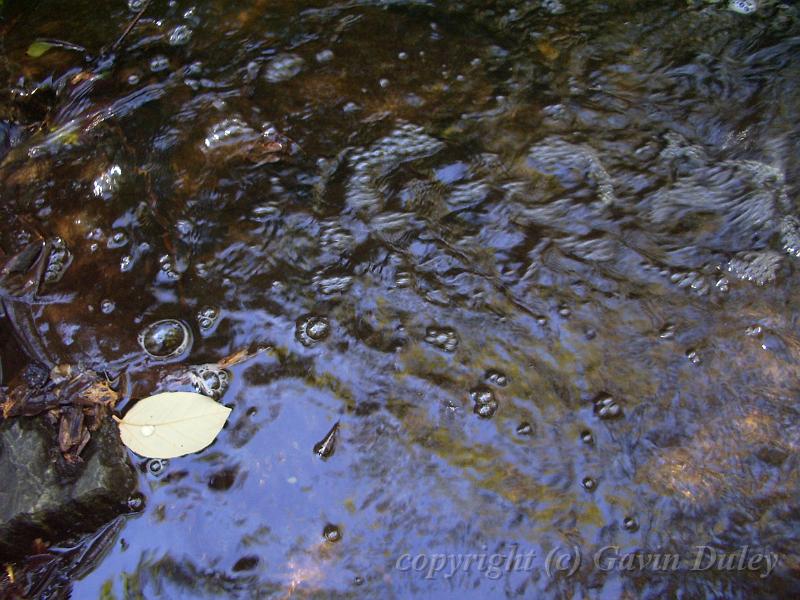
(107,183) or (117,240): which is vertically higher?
(107,183)

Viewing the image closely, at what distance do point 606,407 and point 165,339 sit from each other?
1557 mm

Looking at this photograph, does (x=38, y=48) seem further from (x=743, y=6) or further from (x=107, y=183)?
(x=743, y=6)

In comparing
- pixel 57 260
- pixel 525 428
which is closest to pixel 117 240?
pixel 57 260

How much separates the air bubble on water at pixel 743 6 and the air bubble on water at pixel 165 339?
2850 mm

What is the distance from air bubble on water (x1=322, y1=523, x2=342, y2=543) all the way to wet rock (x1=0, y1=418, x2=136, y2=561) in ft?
2.13

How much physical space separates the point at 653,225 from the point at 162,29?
242cm

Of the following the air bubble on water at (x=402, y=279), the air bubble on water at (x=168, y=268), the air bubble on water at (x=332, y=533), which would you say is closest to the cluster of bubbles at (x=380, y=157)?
the air bubble on water at (x=402, y=279)

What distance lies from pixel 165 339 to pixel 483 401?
3.79 feet

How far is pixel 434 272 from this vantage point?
239 cm

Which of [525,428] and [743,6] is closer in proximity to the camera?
[525,428]

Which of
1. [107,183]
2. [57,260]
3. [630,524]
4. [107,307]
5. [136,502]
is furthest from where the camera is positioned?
[107,183]

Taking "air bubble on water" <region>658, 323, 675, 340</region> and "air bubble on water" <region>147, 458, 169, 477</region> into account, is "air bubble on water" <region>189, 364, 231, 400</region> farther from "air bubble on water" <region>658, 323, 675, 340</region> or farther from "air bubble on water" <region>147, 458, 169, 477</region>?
"air bubble on water" <region>658, 323, 675, 340</region>

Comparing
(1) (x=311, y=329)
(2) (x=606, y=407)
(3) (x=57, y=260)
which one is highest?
(3) (x=57, y=260)

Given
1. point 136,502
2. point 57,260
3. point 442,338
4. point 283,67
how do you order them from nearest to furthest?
point 136,502, point 442,338, point 57,260, point 283,67
